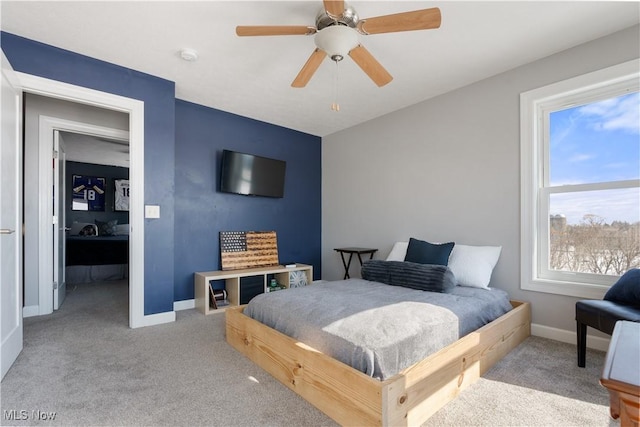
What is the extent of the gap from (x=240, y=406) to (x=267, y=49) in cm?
265

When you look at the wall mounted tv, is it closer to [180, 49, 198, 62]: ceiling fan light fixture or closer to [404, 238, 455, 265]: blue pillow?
[180, 49, 198, 62]: ceiling fan light fixture

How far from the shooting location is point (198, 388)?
1.92 m

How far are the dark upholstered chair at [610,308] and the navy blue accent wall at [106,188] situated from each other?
8.22 meters

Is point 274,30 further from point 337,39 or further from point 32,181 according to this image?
point 32,181

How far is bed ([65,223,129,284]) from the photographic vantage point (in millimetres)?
5262

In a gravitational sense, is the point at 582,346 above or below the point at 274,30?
below

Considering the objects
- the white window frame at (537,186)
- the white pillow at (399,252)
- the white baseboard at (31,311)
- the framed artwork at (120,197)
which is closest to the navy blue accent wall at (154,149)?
the white baseboard at (31,311)

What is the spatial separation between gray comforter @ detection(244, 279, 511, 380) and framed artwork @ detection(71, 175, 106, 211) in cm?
649

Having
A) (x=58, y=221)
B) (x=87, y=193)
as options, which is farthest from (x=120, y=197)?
(x=58, y=221)

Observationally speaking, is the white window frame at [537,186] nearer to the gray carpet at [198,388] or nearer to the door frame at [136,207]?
the gray carpet at [198,388]

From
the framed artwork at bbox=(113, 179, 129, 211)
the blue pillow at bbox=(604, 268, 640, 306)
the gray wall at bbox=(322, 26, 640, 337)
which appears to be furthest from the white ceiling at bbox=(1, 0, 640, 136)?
the framed artwork at bbox=(113, 179, 129, 211)

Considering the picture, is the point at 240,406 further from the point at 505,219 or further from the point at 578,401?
the point at 505,219

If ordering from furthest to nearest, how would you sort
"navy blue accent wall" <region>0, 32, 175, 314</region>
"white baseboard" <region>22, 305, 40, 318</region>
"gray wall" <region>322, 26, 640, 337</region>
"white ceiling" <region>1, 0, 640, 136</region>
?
"white baseboard" <region>22, 305, 40, 318</region>
"navy blue accent wall" <region>0, 32, 175, 314</region>
"gray wall" <region>322, 26, 640, 337</region>
"white ceiling" <region>1, 0, 640, 136</region>

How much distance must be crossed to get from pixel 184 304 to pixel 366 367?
2937mm
